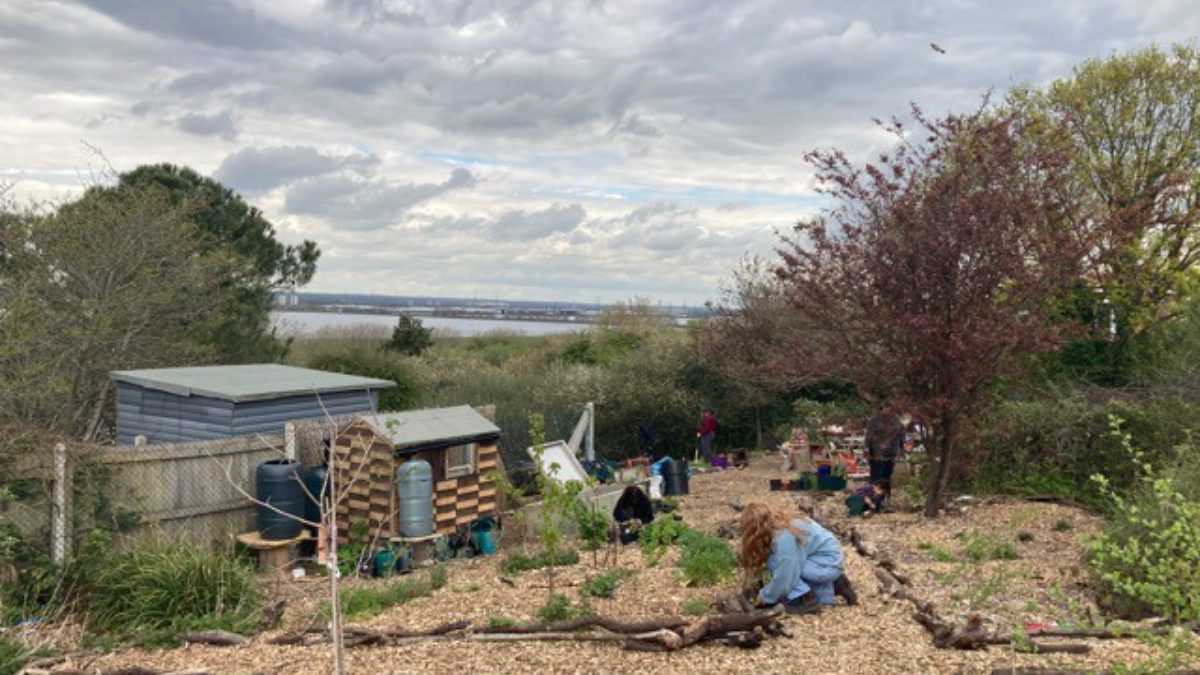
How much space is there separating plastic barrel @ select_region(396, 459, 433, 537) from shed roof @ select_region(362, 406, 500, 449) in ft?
0.89

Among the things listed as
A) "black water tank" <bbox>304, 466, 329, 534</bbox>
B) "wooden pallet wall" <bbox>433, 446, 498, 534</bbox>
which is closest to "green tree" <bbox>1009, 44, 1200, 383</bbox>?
"wooden pallet wall" <bbox>433, 446, 498, 534</bbox>

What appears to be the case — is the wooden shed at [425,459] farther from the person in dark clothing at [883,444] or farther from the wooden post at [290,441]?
the person in dark clothing at [883,444]

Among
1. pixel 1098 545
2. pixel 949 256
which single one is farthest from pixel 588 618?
pixel 949 256

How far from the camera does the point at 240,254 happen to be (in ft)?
80.0

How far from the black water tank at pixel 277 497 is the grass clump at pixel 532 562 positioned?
8.26 feet

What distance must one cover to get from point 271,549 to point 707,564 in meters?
5.16

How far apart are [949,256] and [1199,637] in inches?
220

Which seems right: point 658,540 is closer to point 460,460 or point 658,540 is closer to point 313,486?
point 460,460

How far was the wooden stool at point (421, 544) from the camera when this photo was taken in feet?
34.6

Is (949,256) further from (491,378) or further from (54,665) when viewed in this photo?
(491,378)

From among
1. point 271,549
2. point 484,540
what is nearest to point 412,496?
A: point 484,540

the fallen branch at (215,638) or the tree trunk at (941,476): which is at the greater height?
the tree trunk at (941,476)

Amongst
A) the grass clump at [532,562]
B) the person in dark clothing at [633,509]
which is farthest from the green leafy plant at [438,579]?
the person in dark clothing at [633,509]

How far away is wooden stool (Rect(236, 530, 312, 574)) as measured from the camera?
10.3 metres
